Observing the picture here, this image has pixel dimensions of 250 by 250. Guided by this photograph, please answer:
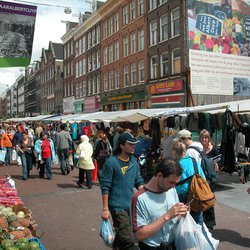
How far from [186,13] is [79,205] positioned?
721 inches

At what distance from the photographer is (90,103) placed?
39531mm

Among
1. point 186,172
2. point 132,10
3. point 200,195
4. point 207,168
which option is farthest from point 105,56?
point 200,195

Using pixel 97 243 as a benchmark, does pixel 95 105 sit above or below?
above

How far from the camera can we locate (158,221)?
2418 mm

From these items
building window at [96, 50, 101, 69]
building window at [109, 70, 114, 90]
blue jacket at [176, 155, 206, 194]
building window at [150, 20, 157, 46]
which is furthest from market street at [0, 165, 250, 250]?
building window at [96, 50, 101, 69]

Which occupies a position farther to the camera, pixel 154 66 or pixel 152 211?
Result: pixel 154 66

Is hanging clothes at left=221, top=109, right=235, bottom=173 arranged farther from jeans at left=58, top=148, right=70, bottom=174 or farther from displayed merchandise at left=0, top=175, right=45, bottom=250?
jeans at left=58, top=148, right=70, bottom=174

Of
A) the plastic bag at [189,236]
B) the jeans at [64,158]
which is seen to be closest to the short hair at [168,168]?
the plastic bag at [189,236]

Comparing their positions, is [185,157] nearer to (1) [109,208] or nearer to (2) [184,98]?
(1) [109,208]

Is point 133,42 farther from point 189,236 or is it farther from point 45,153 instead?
point 189,236

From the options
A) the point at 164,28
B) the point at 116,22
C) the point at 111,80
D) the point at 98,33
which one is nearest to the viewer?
the point at 164,28

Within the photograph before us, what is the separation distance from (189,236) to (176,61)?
72.7ft

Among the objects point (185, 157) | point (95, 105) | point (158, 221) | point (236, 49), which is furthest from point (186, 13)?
point (158, 221)

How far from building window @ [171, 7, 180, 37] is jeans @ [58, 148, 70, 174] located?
570 inches
